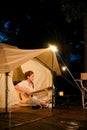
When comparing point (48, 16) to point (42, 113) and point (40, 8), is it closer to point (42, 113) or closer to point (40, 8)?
point (40, 8)

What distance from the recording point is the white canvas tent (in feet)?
22.1

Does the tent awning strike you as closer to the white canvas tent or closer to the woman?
the white canvas tent

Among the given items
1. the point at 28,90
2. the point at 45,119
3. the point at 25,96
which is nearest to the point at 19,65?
the point at 45,119

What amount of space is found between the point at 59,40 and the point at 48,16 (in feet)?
4.60

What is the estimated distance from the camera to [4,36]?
61.6 ft

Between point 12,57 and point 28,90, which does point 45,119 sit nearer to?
point 12,57

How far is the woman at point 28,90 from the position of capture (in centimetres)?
859

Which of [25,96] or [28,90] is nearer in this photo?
[28,90]

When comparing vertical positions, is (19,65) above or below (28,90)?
above

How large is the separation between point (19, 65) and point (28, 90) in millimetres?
2097

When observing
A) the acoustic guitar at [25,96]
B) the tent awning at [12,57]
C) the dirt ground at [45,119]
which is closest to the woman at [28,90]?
the acoustic guitar at [25,96]

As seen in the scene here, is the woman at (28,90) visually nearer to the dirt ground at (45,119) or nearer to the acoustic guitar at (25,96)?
the acoustic guitar at (25,96)

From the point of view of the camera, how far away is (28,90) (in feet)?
29.0

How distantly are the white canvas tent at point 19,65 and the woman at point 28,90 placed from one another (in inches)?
14.8
